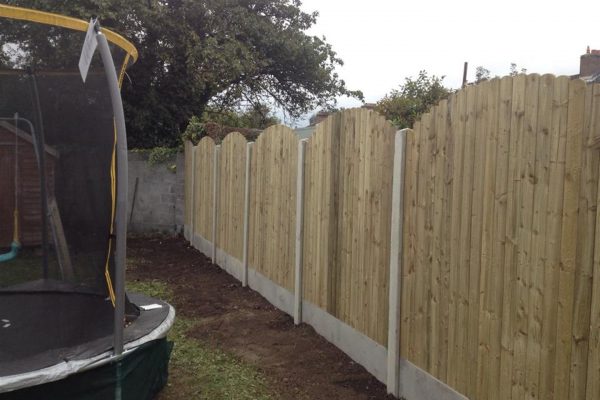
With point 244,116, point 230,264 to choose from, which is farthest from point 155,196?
point 244,116

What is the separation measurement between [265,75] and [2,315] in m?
13.9

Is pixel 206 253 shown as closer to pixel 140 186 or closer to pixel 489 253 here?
pixel 140 186

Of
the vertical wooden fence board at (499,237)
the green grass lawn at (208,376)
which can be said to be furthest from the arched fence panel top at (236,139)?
the vertical wooden fence board at (499,237)

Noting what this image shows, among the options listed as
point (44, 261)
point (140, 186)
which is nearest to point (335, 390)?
point (44, 261)

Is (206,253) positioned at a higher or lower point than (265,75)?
lower

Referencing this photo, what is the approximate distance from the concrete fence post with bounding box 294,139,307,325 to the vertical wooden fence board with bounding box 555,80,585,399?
344 centimetres

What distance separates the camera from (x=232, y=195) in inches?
326

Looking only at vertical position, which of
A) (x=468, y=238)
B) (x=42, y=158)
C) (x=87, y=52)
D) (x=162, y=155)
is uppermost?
(x=87, y=52)

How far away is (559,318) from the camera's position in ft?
8.32

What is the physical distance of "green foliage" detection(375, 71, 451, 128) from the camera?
48.0 ft

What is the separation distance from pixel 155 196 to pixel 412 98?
23.8 ft

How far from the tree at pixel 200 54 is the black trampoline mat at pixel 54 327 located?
31.5 feet

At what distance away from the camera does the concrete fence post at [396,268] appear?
3938mm

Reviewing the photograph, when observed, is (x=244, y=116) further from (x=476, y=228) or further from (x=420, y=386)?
(x=476, y=228)
